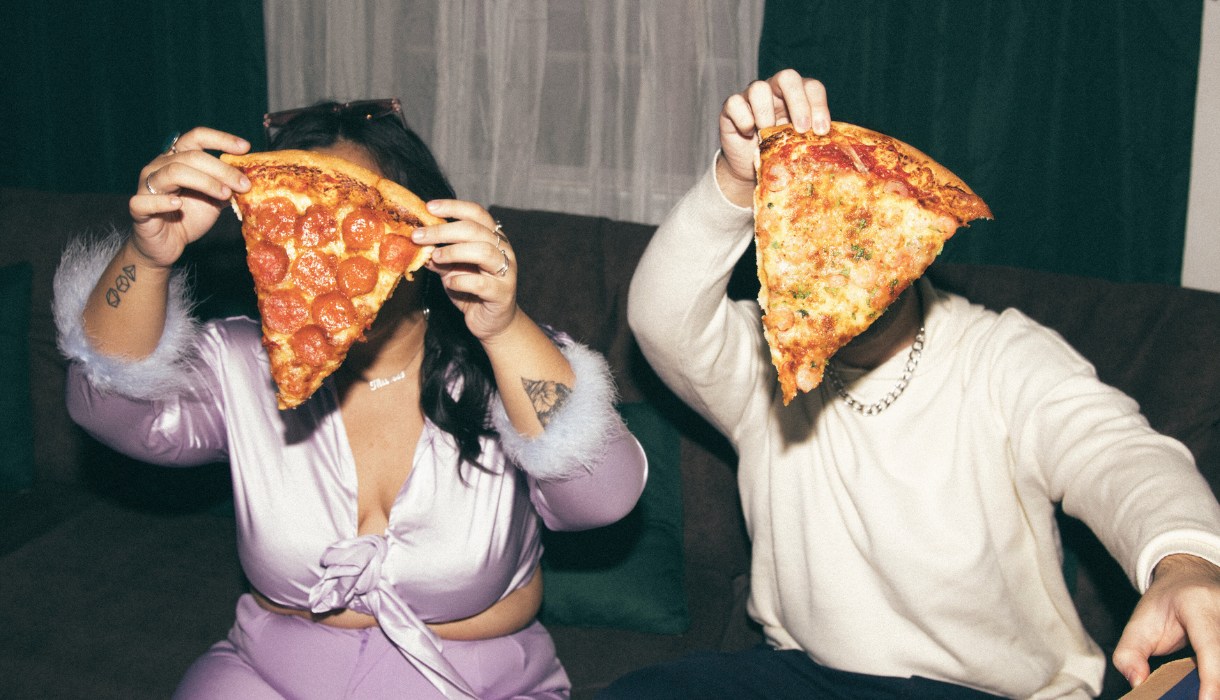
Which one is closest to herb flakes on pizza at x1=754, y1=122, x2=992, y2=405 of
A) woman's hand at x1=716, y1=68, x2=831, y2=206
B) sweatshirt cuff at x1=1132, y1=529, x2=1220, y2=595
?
woman's hand at x1=716, y1=68, x2=831, y2=206

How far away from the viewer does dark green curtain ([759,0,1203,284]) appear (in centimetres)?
283

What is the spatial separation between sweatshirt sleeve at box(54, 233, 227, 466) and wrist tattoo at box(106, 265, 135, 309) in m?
0.09

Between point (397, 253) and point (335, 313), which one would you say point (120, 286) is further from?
point (397, 253)

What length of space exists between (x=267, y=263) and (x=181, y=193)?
0.22 meters

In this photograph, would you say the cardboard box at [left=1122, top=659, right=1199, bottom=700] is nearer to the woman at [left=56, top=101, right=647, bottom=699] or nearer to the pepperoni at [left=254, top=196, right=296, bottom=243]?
the woman at [left=56, top=101, right=647, bottom=699]

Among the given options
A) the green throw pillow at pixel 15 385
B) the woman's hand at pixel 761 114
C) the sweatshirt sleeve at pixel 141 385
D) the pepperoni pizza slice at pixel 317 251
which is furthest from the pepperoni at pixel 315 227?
the green throw pillow at pixel 15 385

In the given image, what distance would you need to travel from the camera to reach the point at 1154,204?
9.59 ft

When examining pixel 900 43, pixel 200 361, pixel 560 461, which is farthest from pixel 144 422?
pixel 900 43

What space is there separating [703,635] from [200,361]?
1.39m

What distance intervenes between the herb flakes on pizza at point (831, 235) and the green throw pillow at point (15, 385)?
8.08 feet

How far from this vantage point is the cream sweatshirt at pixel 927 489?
5.74 feet

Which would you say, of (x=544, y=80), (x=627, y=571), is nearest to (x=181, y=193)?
(x=627, y=571)

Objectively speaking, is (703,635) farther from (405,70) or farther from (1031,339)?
(405,70)

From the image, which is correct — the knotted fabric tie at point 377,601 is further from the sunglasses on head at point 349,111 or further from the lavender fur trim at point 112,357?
the sunglasses on head at point 349,111
